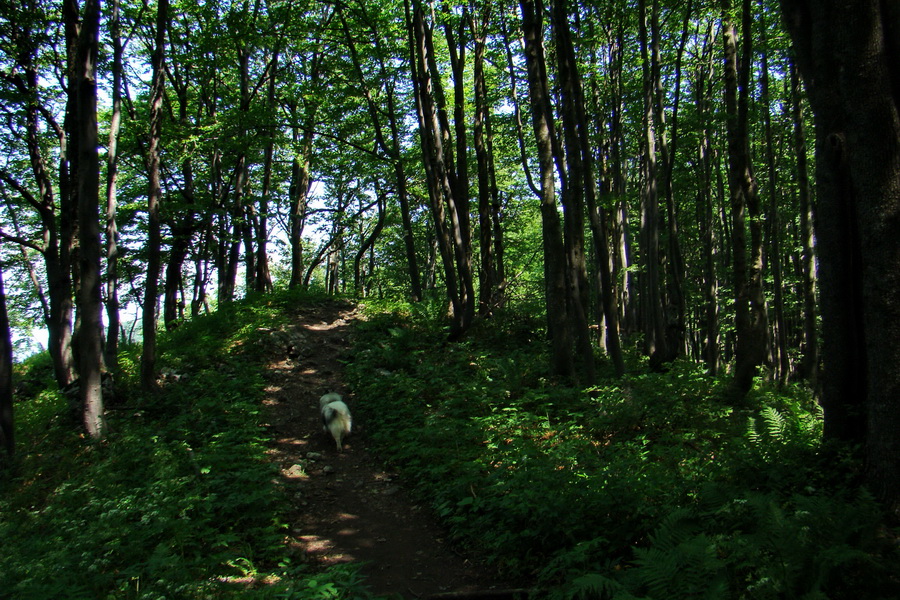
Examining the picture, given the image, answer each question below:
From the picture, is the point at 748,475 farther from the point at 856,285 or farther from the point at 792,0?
the point at 792,0

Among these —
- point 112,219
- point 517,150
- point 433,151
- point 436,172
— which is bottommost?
point 112,219

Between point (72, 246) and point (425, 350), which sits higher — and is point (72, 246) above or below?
above

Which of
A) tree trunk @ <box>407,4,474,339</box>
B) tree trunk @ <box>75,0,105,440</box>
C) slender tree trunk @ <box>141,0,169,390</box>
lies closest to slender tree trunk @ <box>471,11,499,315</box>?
tree trunk @ <box>407,4,474,339</box>

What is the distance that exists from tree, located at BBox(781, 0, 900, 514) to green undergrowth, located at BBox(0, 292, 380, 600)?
404cm

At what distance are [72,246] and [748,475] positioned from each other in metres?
11.8

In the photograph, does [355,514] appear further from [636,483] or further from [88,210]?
[88,210]

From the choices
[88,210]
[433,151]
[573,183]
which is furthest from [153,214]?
[573,183]

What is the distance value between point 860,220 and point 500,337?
1039 cm

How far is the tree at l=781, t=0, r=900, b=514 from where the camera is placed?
11.8ft

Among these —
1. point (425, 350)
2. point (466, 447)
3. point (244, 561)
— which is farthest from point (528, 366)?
point (244, 561)

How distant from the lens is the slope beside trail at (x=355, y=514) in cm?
486

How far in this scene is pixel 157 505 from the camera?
5355 millimetres

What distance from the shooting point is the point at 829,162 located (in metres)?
4.20

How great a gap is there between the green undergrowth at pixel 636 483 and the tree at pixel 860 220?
1.41 ft
